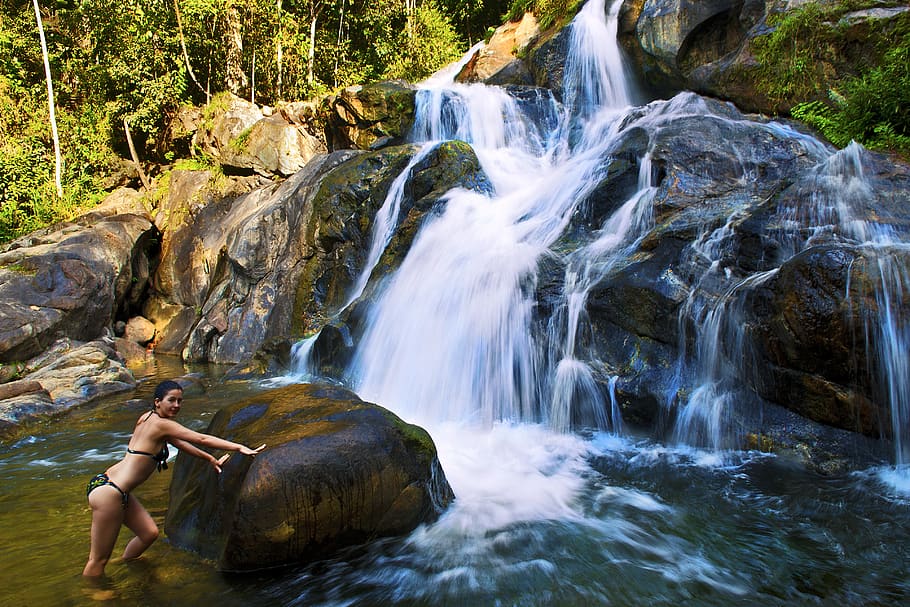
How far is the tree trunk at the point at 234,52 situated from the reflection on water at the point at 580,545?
64.5 feet

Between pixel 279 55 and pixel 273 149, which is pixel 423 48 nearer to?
pixel 279 55

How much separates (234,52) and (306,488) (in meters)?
22.4

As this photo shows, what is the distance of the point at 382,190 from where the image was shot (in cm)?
1234

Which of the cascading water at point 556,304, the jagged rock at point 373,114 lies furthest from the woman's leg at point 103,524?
the jagged rock at point 373,114

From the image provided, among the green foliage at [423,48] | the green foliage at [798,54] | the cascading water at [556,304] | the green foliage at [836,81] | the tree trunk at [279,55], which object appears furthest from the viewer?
the green foliage at [423,48]

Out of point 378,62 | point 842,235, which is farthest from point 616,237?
point 378,62

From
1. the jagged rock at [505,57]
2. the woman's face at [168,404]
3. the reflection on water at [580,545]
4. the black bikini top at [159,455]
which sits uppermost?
the jagged rock at [505,57]

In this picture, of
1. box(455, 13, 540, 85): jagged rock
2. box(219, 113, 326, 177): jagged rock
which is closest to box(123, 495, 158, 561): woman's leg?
box(219, 113, 326, 177): jagged rock

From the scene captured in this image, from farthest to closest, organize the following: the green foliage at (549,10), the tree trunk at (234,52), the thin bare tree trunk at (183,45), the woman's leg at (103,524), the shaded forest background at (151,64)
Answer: the tree trunk at (234,52), the thin bare tree trunk at (183,45), the shaded forest background at (151,64), the green foliage at (549,10), the woman's leg at (103,524)

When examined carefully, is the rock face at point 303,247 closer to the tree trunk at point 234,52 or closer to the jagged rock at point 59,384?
the jagged rock at point 59,384

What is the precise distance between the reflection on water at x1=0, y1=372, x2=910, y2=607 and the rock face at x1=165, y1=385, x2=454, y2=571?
0.14m

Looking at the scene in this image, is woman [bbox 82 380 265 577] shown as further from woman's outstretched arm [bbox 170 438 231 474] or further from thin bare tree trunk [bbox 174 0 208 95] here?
thin bare tree trunk [bbox 174 0 208 95]

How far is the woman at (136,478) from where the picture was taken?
11.9 feet

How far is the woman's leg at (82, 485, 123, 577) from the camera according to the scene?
3621 millimetres
